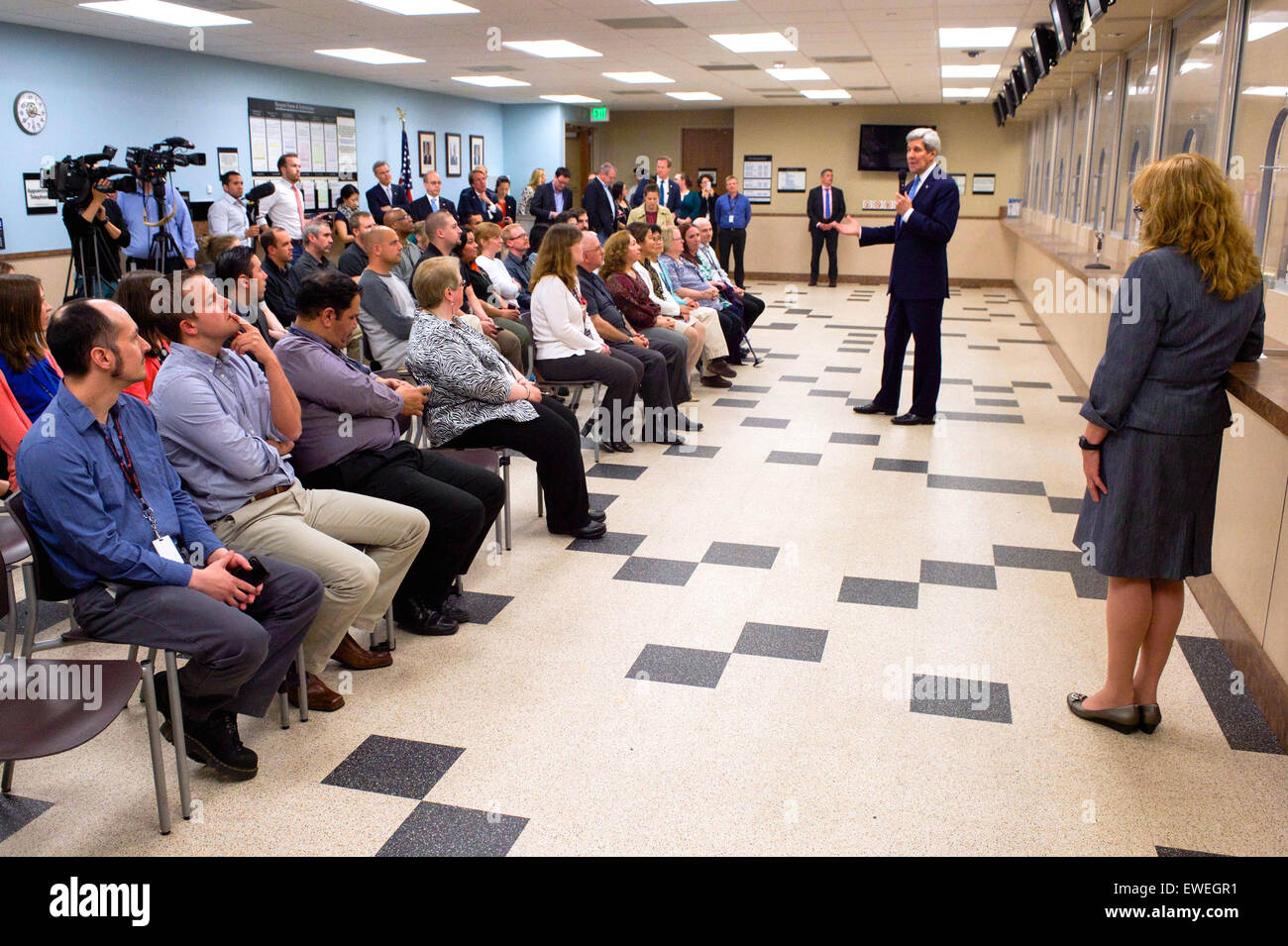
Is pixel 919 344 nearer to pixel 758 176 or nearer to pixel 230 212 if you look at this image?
pixel 230 212

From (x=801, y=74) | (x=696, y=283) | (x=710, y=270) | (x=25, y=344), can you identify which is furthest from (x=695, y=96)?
(x=25, y=344)

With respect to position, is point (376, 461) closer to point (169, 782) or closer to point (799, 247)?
point (169, 782)

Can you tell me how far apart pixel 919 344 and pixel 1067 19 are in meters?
2.75

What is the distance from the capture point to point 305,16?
8.66 metres

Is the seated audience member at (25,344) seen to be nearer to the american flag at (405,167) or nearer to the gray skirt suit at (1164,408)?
the gray skirt suit at (1164,408)

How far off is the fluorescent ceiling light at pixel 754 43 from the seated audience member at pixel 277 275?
228 inches

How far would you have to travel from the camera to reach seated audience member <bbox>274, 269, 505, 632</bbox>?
3.08 meters

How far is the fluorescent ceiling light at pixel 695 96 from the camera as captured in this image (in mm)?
15379

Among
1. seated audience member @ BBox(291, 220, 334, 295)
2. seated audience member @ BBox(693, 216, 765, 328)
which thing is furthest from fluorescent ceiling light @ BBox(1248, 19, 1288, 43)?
seated audience member @ BBox(291, 220, 334, 295)

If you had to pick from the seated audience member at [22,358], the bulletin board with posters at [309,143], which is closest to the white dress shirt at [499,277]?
the seated audience member at [22,358]

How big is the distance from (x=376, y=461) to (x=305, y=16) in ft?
23.2

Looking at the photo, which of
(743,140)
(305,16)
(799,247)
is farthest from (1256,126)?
(743,140)

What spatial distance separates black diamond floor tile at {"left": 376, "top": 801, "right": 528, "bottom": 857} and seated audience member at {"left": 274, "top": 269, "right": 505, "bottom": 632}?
40.9 inches

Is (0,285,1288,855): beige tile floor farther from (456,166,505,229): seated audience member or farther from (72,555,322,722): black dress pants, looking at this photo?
(456,166,505,229): seated audience member
